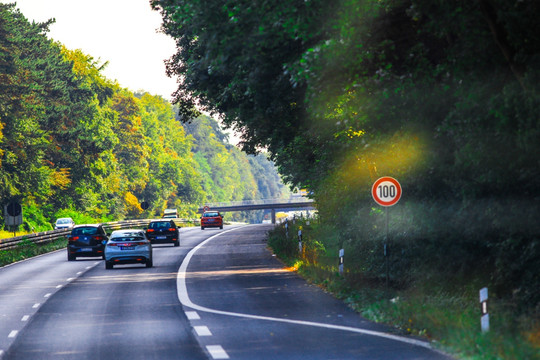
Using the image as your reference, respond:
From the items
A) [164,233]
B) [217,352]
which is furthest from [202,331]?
[164,233]

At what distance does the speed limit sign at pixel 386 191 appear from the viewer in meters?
19.1

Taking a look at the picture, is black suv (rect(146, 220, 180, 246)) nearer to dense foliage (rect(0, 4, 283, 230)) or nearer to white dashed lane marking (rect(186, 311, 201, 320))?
dense foliage (rect(0, 4, 283, 230))

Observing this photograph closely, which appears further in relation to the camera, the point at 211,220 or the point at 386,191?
the point at 211,220

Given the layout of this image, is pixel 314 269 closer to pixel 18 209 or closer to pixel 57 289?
pixel 57 289

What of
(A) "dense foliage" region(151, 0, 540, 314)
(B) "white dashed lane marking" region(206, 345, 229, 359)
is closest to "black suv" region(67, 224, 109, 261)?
(A) "dense foliage" region(151, 0, 540, 314)

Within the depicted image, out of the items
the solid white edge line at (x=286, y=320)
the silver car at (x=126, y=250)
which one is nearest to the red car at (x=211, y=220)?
the silver car at (x=126, y=250)

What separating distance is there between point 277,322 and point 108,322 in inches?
126

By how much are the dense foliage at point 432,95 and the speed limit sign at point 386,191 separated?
338 mm

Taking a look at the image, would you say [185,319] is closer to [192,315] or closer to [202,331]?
[192,315]

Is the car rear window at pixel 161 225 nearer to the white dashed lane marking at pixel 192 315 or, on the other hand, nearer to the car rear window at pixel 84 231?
the car rear window at pixel 84 231

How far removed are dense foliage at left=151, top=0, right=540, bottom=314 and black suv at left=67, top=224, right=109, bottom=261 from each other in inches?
768

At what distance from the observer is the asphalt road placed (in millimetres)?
12234

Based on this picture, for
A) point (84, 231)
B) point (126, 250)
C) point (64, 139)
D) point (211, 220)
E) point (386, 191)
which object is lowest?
point (126, 250)

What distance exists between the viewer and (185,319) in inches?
643
